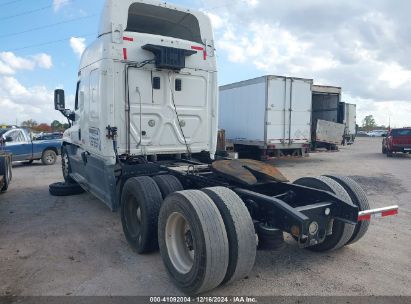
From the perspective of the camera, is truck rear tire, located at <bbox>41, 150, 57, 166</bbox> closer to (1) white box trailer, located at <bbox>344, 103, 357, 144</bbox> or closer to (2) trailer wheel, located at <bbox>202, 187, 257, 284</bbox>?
(2) trailer wheel, located at <bbox>202, 187, 257, 284</bbox>

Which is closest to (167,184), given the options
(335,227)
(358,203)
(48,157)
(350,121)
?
(335,227)

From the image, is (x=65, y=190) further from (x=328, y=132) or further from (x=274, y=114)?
(x=328, y=132)

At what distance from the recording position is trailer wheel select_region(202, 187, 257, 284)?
3268 mm

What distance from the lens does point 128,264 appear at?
4.29 metres

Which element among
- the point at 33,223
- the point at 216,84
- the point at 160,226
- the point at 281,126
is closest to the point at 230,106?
the point at 281,126

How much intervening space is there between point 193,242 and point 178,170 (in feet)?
6.21

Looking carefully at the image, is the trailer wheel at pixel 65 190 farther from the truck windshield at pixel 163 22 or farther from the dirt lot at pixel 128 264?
the truck windshield at pixel 163 22

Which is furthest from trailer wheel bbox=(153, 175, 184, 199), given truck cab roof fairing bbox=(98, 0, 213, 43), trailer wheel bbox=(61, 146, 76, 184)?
trailer wheel bbox=(61, 146, 76, 184)

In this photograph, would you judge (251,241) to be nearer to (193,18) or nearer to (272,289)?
(272,289)

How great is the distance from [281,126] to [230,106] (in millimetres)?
2903

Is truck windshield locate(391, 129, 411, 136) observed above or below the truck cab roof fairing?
below

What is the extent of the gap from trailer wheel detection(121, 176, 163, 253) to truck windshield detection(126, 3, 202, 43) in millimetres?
3187

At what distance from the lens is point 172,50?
5.75 m

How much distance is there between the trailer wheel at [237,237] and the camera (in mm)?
3268
